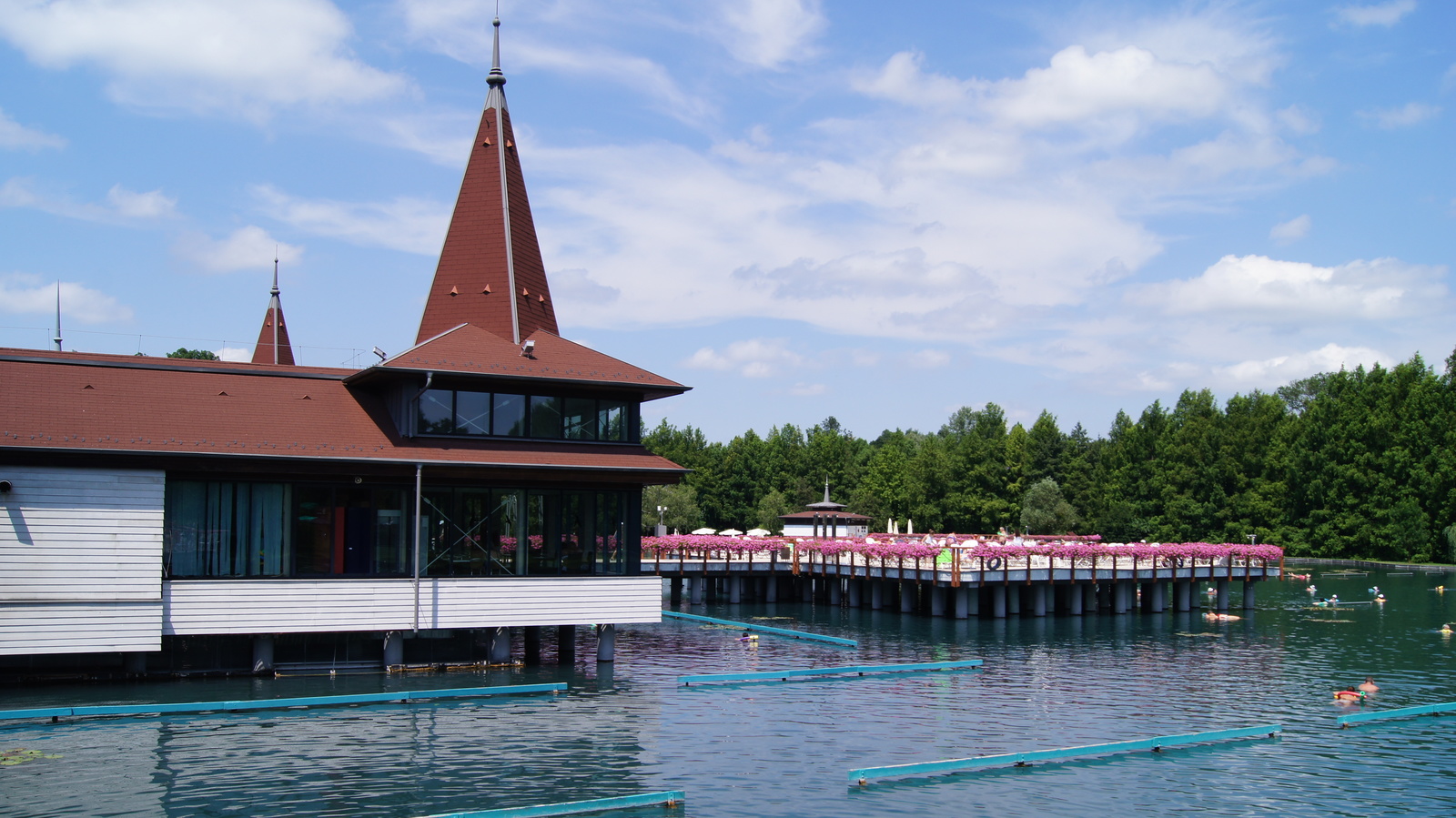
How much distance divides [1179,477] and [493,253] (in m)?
87.5

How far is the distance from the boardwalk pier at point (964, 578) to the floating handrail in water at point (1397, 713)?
21.1 metres

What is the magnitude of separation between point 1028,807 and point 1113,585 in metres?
38.1

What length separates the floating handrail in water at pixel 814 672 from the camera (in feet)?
102

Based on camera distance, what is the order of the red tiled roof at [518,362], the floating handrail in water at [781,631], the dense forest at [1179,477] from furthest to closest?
the dense forest at [1179,477]
the floating handrail in water at [781,631]
the red tiled roof at [518,362]

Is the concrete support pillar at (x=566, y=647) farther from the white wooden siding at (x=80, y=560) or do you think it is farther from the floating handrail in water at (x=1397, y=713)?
the floating handrail in water at (x=1397, y=713)

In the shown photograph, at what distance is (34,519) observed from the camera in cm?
2538

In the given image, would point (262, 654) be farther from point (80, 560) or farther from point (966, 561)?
point (966, 561)

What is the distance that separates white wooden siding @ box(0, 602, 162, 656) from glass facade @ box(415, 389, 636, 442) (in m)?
7.42

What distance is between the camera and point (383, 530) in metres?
28.8

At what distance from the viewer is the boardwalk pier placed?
49812 millimetres

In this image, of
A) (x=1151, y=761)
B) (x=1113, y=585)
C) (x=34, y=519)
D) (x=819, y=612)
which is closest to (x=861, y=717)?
(x=1151, y=761)

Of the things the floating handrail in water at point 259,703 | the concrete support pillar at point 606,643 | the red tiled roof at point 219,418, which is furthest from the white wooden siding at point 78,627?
the concrete support pillar at point 606,643

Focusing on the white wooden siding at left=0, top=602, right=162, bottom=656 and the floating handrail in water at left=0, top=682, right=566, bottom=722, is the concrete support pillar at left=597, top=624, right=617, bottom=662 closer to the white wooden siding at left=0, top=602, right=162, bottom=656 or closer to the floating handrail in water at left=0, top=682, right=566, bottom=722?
the floating handrail in water at left=0, top=682, right=566, bottom=722

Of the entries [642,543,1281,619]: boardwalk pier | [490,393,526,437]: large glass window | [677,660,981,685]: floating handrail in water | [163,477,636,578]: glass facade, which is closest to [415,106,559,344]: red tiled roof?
[490,393,526,437]: large glass window
